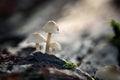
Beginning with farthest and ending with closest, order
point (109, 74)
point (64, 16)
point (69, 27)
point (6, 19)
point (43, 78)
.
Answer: point (6, 19) → point (64, 16) → point (69, 27) → point (109, 74) → point (43, 78)

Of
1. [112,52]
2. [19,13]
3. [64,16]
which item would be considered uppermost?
[19,13]

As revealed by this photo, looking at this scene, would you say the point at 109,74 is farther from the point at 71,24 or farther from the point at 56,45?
the point at 71,24

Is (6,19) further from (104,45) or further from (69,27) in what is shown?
(104,45)

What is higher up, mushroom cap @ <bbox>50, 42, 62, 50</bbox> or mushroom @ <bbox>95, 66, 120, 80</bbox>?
mushroom cap @ <bbox>50, 42, 62, 50</bbox>

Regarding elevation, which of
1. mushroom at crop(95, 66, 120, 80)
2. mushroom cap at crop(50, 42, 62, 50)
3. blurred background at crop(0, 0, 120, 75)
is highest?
blurred background at crop(0, 0, 120, 75)

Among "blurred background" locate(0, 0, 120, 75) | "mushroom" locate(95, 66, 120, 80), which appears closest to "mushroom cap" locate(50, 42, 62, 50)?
"mushroom" locate(95, 66, 120, 80)

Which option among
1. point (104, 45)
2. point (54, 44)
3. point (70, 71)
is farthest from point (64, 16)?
point (70, 71)

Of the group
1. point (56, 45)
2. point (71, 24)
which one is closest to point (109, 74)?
point (56, 45)

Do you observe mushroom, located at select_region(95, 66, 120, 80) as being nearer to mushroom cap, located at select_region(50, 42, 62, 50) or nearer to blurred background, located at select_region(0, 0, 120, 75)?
mushroom cap, located at select_region(50, 42, 62, 50)

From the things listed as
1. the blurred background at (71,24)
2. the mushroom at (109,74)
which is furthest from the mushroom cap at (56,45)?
the blurred background at (71,24)
